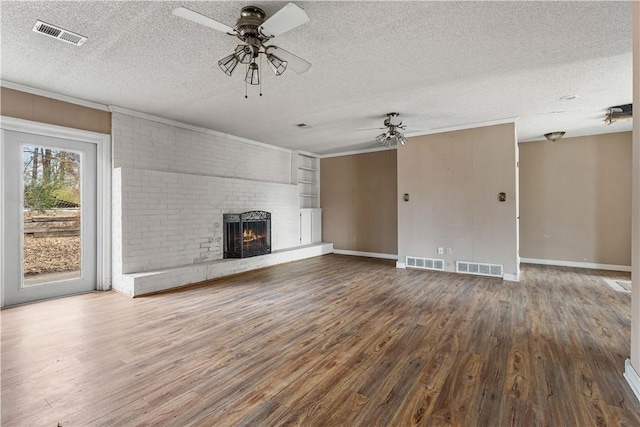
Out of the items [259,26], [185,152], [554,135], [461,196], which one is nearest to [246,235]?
[185,152]

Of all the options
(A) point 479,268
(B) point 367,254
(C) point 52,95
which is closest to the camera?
(C) point 52,95

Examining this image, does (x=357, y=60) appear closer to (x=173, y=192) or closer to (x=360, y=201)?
(x=173, y=192)

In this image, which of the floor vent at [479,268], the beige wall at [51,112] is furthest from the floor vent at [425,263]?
the beige wall at [51,112]

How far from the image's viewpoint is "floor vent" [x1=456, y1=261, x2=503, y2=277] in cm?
534

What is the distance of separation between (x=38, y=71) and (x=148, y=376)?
3.65 m

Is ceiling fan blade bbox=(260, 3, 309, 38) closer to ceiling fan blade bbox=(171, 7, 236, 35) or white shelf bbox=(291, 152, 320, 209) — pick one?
ceiling fan blade bbox=(171, 7, 236, 35)

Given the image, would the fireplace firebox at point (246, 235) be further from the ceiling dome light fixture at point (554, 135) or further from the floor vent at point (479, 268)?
the ceiling dome light fixture at point (554, 135)

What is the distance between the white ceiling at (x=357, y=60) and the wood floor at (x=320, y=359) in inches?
112

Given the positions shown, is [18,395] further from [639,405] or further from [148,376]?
[639,405]

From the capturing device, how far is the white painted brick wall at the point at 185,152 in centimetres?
471

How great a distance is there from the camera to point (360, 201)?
8039 mm

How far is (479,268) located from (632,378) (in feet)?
11.6

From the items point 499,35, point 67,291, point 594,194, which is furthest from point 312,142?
point 594,194

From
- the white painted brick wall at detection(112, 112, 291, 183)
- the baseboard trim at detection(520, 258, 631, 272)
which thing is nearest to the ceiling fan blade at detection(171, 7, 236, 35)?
the white painted brick wall at detection(112, 112, 291, 183)
